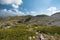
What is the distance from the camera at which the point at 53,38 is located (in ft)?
230

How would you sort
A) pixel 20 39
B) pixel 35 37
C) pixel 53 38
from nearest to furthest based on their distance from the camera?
pixel 20 39 < pixel 35 37 < pixel 53 38

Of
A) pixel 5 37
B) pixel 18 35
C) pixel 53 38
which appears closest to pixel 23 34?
pixel 18 35

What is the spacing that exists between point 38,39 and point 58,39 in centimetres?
1228

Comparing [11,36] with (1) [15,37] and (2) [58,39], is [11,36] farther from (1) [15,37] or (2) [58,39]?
(2) [58,39]

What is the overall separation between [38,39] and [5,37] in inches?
515

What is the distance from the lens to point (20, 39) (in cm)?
6034

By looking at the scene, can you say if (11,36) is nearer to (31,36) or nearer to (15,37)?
(15,37)

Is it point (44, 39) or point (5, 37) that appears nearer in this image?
point (5, 37)

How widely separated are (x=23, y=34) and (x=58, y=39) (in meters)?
17.2

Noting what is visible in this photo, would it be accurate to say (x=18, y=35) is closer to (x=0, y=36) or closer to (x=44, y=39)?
(x=0, y=36)

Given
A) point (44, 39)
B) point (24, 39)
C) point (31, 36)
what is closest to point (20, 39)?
point (24, 39)

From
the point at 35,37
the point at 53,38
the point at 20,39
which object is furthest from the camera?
the point at 53,38

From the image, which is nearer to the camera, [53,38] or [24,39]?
[24,39]

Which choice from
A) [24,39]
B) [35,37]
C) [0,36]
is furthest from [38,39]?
[0,36]
